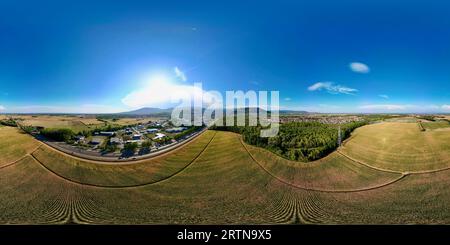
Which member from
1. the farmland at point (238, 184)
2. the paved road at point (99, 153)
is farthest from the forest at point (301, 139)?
the paved road at point (99, 153)

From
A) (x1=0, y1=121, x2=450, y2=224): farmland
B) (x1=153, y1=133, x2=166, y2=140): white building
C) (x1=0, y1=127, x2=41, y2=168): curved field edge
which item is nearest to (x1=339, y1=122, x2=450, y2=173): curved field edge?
(x1=0, y1=121, x2=450, y2=224): farmland

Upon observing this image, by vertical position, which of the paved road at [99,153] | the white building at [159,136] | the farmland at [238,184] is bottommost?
the farmland at [238,184]

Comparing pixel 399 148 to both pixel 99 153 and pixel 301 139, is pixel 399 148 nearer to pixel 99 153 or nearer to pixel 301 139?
pixel 301 139

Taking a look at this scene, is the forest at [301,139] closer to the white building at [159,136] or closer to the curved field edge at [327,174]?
the curved field edge at [327,174]

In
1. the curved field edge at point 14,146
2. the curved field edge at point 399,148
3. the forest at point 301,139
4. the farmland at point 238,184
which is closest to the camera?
the farmland at point 238,184

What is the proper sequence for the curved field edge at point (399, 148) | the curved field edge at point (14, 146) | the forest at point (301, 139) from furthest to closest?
the curved field edge at point (14, 146)
the forest at point (301, 139)
the curved field edge at point (399, 148)

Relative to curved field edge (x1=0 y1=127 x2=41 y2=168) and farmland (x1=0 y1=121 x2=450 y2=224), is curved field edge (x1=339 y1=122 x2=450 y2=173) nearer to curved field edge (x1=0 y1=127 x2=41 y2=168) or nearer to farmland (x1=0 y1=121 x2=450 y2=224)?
farmland (x1=0 y1=121 x2=450 y2=224)

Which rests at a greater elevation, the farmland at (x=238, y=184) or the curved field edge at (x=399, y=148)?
the curved field edge at (x=399, y=148)

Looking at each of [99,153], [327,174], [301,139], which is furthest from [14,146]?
[327,174]

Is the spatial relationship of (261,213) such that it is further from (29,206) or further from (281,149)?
(29,206)
